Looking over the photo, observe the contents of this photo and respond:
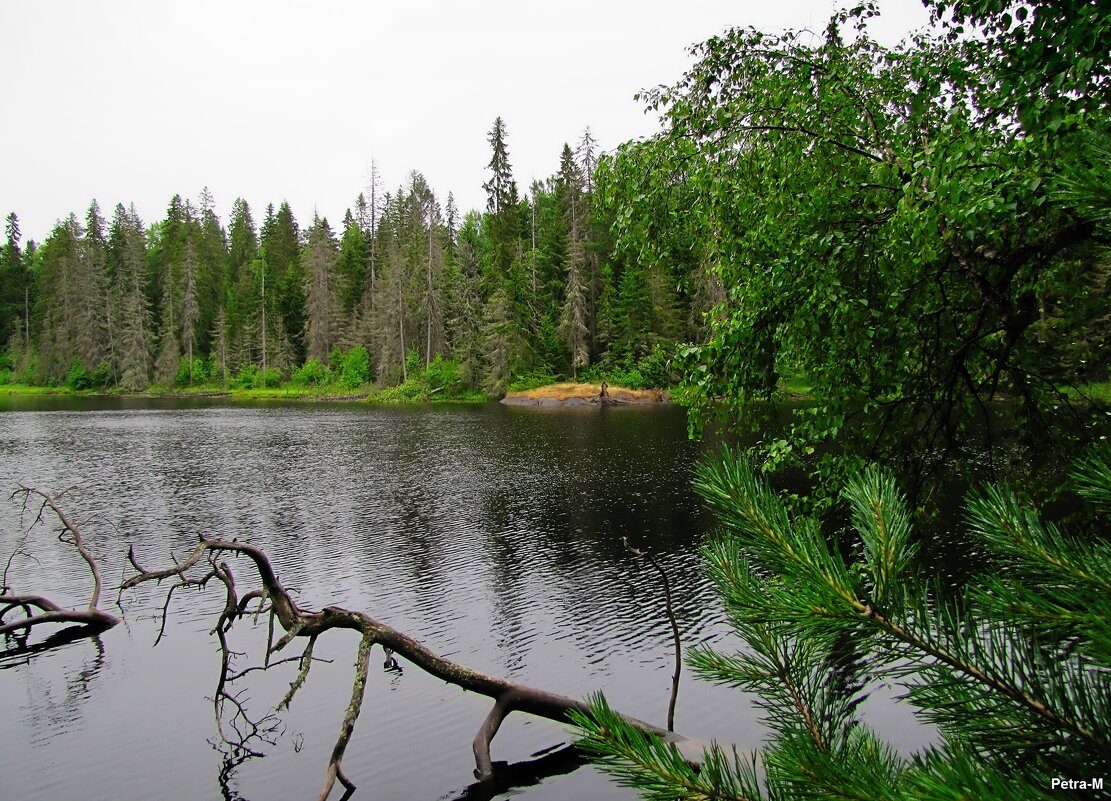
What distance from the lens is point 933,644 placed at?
151 centimetres

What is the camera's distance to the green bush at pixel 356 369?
7819cm

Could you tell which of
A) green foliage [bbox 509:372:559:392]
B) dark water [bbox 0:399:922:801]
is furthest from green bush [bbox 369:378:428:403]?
dark water [bbox 0:399:922:801]

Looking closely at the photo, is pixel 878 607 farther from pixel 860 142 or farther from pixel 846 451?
pixel 860 142

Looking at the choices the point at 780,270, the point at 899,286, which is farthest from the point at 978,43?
the point at 780,270

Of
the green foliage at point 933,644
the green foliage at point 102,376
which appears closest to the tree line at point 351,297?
the green foliage at point 102,376

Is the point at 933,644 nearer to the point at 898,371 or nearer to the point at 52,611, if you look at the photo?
the point at 898,371

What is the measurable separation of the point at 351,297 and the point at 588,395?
132ft

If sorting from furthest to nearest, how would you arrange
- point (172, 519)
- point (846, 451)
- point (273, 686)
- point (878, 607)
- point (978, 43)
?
1. point (172, 519)
2. point (273, 686)
3. point (846, 451)
4. point (978, 43)
5. point (878, 607)

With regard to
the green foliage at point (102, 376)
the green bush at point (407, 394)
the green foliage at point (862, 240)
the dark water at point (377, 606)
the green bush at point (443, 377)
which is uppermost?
the green foliage at point (102, 376)

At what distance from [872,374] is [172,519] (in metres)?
21.1

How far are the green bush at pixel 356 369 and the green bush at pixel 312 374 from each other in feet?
9.40

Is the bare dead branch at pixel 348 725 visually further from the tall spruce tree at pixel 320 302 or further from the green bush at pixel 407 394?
the tall spruce tree at pixel 320 302

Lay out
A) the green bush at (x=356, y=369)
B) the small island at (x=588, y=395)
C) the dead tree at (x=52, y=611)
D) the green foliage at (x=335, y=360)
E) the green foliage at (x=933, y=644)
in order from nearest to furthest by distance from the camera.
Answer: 1. the green foliage at (x=933, y=644)
2. the dead tree at (x=52, y=611)
3. the small island at (x=588, y=395)
4. the green bush at (x=356, y=369)
5. the green foliage at (x=335, y=360)

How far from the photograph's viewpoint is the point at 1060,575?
1.52 metres
